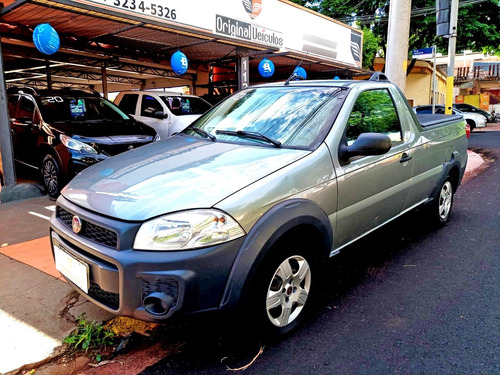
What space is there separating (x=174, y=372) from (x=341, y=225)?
153 centimetres

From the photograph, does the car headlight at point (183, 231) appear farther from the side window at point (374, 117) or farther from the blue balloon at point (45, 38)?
the blue balloon at point (45, 38)

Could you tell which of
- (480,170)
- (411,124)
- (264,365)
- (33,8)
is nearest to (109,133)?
(33,8)

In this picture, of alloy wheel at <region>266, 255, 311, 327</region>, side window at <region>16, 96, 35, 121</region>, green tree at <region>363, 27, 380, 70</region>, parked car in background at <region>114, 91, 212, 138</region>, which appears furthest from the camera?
green tree at <region>363, 27, 380, 70</region>

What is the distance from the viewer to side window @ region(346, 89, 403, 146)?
316cm

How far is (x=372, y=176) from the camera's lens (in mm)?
3168

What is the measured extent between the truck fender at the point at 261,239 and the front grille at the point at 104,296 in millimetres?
603

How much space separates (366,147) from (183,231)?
150 cm

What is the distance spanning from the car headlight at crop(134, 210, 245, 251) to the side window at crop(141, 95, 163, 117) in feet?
24.7

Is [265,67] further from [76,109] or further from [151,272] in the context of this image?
[151,272]

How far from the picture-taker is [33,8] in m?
6.80

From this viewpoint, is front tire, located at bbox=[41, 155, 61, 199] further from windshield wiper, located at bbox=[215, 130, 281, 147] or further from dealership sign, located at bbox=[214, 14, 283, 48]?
dealership sign, located at bbox=[214, 14, 283, 48]

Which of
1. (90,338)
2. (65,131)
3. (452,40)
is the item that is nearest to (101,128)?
(65,131)

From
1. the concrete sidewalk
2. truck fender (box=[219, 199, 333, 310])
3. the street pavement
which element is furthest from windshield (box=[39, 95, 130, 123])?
truck fender (box=[219, 199, 333, 310])

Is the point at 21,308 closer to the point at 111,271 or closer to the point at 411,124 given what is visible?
the point at 111,271
